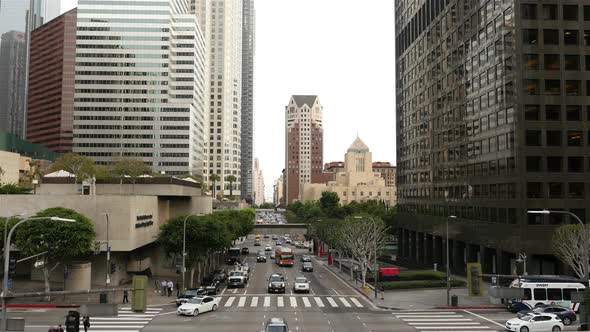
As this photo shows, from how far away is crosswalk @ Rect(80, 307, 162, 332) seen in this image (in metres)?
34.4

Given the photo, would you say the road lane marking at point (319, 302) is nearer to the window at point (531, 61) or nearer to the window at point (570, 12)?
the window at point (531, 61)

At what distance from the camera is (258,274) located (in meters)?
72.6

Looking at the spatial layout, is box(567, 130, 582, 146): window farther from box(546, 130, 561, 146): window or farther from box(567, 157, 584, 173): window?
box(567, 157, 584, 173): window

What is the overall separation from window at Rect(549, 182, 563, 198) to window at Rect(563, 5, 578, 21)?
19.8 metres

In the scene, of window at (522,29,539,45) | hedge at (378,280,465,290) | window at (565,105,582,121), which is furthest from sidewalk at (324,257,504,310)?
window at (522,29,539,45)

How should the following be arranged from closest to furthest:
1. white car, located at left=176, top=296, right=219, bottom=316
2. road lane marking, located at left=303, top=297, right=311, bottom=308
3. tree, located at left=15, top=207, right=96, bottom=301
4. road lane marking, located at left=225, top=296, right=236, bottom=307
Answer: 1. white car, located at left=176, top=296, right=219, bottom=316
2. tree, located at left=15, top=207, right=96, bottom=301
3. road lane marking, located at left=303, top=297, right=311, bottom=308
4. road lane marking, located at left=225, top=296, right=236, bottom=307

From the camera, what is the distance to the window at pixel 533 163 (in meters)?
59.3

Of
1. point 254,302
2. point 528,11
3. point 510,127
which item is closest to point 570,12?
point 528,11

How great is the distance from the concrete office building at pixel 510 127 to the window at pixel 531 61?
0.11 meters

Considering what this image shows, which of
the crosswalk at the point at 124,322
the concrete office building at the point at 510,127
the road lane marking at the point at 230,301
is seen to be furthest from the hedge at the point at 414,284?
the crosswalk at the point at 124,322

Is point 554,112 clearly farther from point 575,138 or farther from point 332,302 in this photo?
point 332,302

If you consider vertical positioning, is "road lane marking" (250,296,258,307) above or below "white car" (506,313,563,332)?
below

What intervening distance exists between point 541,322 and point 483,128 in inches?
1578

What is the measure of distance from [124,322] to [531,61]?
2056 inches
